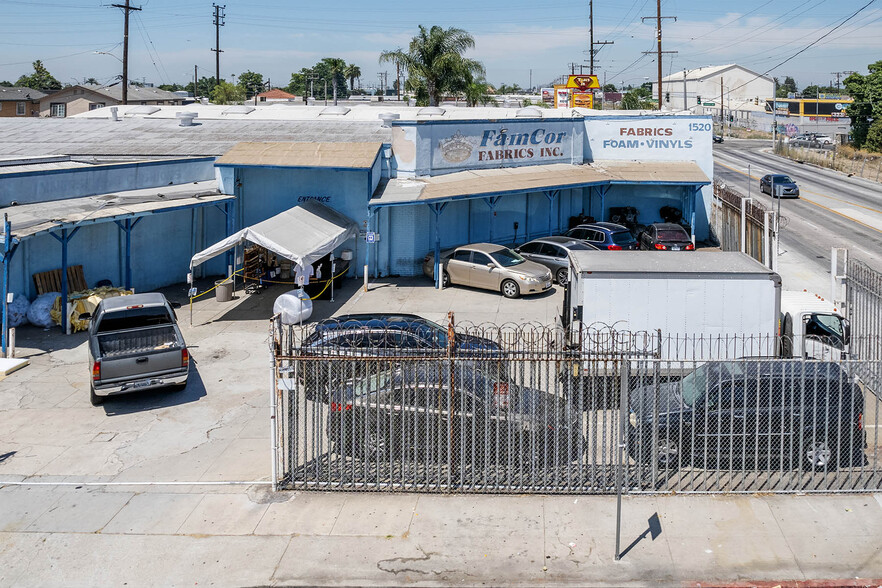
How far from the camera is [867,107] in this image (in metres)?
70.3

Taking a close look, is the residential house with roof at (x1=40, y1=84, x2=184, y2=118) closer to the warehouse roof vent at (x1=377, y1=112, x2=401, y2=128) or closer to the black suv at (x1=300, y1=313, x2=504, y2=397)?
the warehouse roof vent at (x1=377, y1=112, x2=401, y2=128)

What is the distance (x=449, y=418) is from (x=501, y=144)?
812 inches

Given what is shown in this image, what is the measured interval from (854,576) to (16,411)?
13.6 meters

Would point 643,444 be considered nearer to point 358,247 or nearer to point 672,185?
point 358,247

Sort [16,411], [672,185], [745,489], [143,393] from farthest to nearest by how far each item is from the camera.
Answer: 1. [672,185]
2. [143,393]
3. [16,411]
4. [745,489]

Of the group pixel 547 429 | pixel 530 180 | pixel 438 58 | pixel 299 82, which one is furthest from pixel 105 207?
pixel 299 82

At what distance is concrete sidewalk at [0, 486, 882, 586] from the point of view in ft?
31.1

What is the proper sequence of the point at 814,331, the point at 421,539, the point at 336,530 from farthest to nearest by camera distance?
the point at 814,331, the point at 336,530, the point at 421,539

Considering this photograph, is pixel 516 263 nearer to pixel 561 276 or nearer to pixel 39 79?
pixel 561 276

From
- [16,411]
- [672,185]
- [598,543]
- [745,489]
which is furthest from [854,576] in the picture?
[672,185]

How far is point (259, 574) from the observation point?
955cm

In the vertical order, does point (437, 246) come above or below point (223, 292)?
above

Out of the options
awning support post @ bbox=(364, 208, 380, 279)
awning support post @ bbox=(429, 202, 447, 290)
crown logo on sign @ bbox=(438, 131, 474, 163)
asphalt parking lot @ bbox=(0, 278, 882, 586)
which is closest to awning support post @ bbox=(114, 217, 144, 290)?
awning support post @ bbox=(364, 208, 380, 279)

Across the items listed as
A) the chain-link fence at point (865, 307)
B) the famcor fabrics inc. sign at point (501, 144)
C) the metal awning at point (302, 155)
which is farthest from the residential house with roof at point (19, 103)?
the chain-link fence at point (865, 307)
